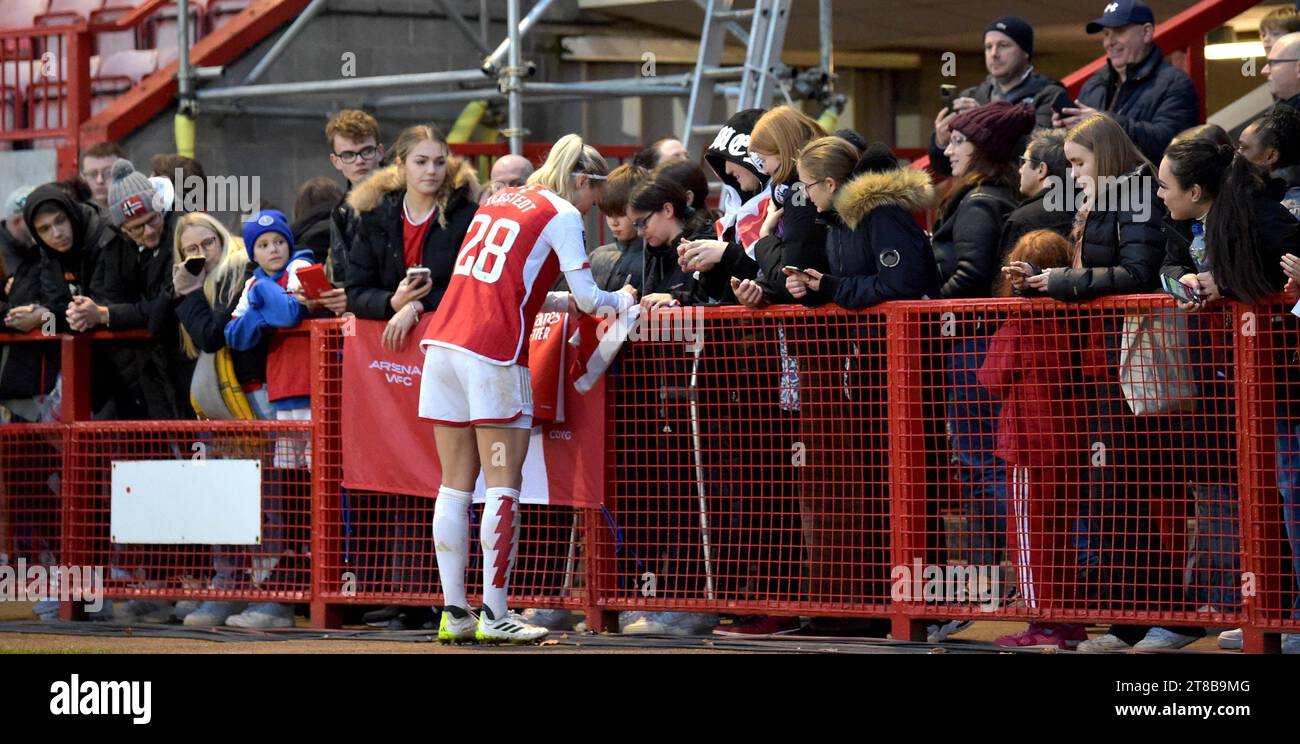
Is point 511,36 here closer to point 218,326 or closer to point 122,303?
point 122,303

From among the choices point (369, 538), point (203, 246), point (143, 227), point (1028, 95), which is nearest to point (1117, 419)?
point (1028, 95)

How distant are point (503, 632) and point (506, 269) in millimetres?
1541

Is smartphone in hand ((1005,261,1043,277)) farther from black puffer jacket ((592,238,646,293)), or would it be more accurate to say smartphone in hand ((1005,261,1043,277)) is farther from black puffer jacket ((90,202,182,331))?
black puffer jacket ((90,202,182,331))

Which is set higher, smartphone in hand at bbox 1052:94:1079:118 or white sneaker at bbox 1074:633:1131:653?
smartphone in hand at bbox 1052:94:1079:118

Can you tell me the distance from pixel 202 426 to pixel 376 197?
1557 millimetres

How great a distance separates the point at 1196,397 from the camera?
308 inches

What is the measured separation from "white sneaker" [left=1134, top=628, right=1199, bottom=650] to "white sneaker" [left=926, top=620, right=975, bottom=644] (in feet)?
2.70

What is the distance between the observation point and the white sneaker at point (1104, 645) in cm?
817

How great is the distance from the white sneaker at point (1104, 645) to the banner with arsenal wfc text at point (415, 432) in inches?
88.1

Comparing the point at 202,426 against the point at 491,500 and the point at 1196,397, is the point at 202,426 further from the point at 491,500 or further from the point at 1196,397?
the point at 1196,397

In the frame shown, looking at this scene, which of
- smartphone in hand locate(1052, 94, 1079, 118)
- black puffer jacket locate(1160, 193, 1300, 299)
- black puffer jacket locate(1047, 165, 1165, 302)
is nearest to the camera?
black puffer jacket locate(1160, 193, 1300, 299)

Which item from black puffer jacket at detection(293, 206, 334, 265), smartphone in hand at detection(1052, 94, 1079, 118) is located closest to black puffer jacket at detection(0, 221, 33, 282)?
black puffer jacket at detection(293, 206, 334, 265)

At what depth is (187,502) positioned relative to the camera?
9953 mm

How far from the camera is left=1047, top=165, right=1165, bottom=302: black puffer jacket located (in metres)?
7.94
